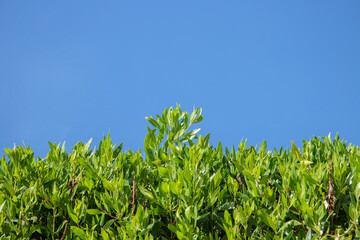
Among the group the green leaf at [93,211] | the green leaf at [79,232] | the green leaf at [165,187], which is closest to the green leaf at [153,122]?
the green leaf at [165,187]

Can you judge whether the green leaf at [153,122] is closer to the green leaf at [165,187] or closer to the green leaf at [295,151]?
the green leaf at [165,187]

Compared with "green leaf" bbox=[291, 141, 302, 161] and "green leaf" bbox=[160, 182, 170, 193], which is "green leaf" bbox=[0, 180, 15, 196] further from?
"green leaf" bbox=[291, 141, 302, 161]

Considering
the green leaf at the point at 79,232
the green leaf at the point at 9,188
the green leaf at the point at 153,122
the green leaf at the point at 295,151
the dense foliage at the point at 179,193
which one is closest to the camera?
the dense foliage at the point at 179,193

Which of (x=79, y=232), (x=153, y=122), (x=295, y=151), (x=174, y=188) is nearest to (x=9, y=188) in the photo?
(x=79, y=232)

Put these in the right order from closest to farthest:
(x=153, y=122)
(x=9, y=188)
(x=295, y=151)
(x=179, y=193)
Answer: (x=179, y=193) < (x=9, y=188) < (x=295, y=151) < (x=153, y=122)

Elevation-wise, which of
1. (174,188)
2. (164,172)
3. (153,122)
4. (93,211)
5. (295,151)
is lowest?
(93,211)

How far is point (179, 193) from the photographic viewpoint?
12.6 ft

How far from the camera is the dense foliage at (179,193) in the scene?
12.3 ft

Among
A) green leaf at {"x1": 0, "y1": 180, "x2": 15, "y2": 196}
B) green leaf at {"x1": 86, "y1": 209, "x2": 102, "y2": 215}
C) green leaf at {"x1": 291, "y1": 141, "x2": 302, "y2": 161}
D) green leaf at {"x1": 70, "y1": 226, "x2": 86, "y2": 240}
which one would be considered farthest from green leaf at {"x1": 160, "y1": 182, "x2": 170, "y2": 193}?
green leaf at {"x1": 0, "y1": 180, "x2": 15, "y2": 196}

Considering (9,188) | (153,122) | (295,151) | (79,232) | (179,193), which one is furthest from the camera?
(153,122)

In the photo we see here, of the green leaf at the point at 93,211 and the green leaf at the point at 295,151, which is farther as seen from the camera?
the green leaf at the point at 295,151

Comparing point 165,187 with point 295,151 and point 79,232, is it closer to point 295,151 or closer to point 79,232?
point 79,232

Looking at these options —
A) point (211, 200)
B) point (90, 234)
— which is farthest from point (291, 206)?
point (90, 234)

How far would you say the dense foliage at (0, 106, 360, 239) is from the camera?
12.3 feet
